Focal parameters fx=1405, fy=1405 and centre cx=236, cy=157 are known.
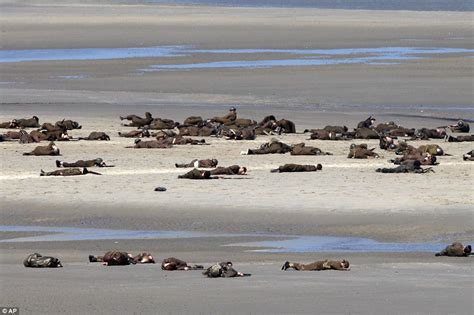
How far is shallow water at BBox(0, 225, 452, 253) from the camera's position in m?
13.5

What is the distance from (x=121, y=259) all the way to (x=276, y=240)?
230 cm

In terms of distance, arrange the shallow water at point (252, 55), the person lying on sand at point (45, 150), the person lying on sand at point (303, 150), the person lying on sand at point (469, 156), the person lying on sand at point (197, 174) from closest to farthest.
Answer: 1. the person lying on sand at point (197, 174)
2. the person lying on sand at point (469, 156)
3. the person lying on sand at point (45, 150)
4. the person lying on sand at point (303, 150)
5. the shallow water at point (252, 55)

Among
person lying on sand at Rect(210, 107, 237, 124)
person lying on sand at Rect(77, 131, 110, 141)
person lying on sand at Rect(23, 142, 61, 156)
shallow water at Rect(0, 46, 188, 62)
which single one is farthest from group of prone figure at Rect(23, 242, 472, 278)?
shallow water at Rect(0, 46, 188, 62)

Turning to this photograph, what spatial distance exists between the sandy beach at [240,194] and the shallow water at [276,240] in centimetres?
17

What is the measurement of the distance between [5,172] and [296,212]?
186 inches

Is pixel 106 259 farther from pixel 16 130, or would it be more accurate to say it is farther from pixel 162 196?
pixel 16 130

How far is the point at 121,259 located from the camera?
12.2 meters

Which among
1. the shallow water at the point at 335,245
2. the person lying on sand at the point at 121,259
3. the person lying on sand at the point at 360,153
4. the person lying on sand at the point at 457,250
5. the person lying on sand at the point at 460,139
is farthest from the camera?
the person lying on sand at the point at 460,139

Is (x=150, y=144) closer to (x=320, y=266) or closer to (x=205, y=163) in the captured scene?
(x=205, y=163)

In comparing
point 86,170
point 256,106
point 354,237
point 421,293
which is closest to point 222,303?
point 421,293

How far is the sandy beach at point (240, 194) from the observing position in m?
10.7

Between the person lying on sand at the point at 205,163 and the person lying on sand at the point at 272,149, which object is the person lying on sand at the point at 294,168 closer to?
the person lying on sand at the point at 205,163

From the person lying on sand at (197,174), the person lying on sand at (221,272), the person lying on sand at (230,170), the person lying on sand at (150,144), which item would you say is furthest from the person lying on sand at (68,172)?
the person lying on sand at (221,272)

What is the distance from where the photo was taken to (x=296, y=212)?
15516mm
